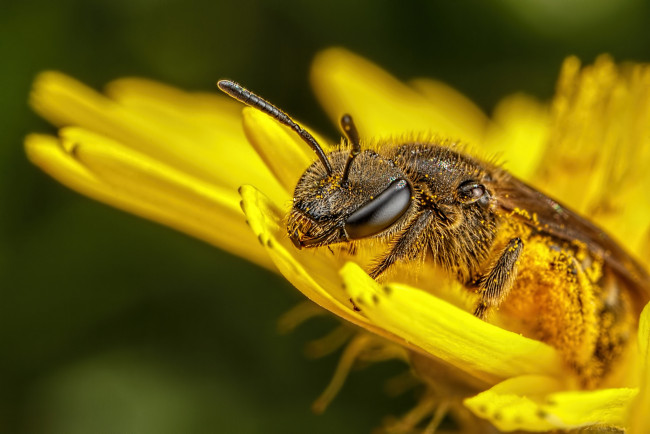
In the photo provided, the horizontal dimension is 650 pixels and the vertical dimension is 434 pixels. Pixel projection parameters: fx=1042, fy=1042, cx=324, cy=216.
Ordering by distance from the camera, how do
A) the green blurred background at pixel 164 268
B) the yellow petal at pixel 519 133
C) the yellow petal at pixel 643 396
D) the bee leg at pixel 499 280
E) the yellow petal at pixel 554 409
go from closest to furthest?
the yellow petal at pixel 554 409
the yellow petal at pixel 643 396
the bee leg at pixel 499 280
the green blurred background at pixel 164 268
the yellow petal at pixel 519 133

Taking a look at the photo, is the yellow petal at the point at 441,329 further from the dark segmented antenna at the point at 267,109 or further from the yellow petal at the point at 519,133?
the yellow petal at the point at 519,133

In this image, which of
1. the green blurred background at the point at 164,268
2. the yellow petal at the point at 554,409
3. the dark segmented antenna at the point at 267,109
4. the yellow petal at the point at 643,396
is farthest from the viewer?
the green blurred background at the point at 164,268

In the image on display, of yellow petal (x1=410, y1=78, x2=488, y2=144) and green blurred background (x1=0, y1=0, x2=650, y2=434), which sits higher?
yellow petal (x1=410, y1=78, x2=488, y2=144)

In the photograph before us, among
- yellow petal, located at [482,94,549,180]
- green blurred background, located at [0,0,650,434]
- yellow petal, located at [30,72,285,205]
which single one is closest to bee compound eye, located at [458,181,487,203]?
yellow petal, located at [30,72,285,205]

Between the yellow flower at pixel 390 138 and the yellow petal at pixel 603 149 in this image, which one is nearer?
the yellow flower at pixel 390 138

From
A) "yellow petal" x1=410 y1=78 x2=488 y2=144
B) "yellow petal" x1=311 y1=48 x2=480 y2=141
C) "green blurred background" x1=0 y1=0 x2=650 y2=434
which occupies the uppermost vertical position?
"yellow petal" x1=410 y1=78 x2=488 y2=144

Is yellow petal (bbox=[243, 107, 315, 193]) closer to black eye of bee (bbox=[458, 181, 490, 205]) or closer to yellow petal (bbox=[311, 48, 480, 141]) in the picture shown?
black eye of bee (bbox=[458, 181, 490, 205])

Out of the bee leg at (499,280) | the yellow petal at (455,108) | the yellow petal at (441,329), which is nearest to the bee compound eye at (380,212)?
the yellow petal at (441,329)

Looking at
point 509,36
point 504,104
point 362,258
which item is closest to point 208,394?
point 362,258

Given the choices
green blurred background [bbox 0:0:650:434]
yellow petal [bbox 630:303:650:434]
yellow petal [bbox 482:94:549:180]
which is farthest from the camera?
yellow petal [bbox 482:94:549:180]
